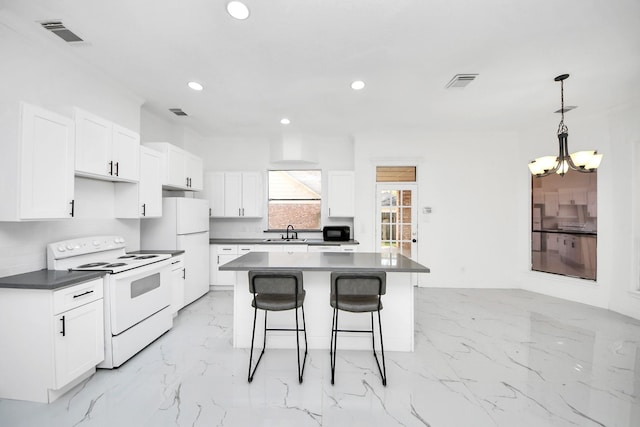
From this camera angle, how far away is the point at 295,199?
5.33 metres

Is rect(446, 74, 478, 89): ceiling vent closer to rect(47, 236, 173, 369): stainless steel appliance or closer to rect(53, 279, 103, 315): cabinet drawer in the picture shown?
rect(47, 236, 173, 369): stainless steel appliance

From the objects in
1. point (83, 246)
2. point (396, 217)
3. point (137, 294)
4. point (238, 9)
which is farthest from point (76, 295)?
point (396, 217)

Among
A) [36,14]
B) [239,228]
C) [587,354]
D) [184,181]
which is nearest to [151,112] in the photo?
[184,181]

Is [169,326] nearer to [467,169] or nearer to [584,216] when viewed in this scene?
[467,169]

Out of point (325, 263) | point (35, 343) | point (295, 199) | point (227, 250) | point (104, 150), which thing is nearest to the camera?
point (35, 343)

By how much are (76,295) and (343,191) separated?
12.7ft

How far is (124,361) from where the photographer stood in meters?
2.38

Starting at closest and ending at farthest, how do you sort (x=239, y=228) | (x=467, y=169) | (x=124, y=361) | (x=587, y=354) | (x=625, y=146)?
(x=124, y=361) → (x=587, y=354) → (x=625, y=146) → (x=467, y=169) → (x=239, y=228)

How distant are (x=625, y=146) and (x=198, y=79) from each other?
5.73 metres

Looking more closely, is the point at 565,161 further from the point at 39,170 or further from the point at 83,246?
the point at 83,246

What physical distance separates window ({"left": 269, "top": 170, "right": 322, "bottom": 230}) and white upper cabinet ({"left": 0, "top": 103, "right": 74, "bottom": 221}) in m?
3.31

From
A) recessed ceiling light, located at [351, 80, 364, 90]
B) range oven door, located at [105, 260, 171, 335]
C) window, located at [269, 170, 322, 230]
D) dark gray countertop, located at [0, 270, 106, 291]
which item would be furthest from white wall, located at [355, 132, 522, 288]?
dark gray countertop, located at [0, 270, 106, 291]

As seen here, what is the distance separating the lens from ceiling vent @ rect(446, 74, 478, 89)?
9.44 feet

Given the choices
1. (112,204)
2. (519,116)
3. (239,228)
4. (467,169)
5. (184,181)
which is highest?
(519,116)
